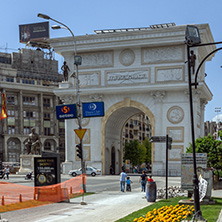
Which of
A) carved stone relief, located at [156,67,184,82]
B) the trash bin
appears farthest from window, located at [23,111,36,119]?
the trash bin

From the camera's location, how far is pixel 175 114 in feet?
180

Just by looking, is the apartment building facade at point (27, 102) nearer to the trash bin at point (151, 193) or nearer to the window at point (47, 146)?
the window at point (47, 146)

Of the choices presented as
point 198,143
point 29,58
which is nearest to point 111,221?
point 198,143

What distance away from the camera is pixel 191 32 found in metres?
18.0

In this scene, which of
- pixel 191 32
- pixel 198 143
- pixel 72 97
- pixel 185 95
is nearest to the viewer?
pixel 191 32

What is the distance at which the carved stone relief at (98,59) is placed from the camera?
5700cm

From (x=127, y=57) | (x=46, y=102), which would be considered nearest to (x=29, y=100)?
(x=46, y=102)

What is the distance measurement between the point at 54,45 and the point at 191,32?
42.3 meters

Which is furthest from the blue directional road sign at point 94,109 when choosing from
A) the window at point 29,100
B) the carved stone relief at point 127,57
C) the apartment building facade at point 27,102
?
the window at point 29,100

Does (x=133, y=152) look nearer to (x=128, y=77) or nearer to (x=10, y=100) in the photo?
(x=10, y=100)

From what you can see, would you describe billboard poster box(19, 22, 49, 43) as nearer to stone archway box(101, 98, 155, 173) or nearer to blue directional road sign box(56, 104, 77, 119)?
stone archway box(101, 98, 155, 173)

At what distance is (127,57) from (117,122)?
10433 mm

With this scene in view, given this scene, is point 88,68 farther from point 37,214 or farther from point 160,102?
point 37,214

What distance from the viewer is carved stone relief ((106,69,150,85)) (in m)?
55.2
